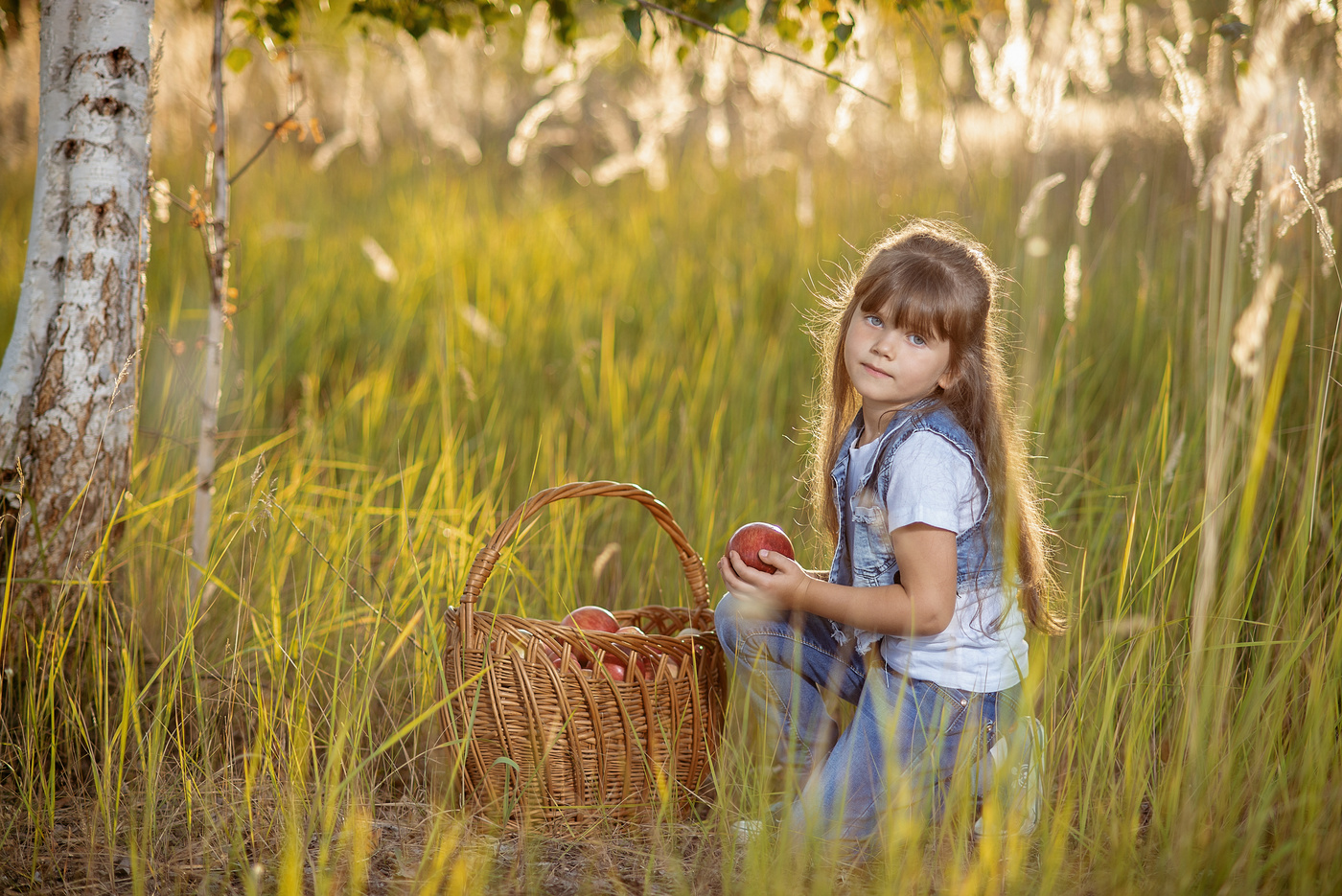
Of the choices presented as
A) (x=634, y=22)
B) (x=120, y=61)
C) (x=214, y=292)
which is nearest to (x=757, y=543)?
(x=634, y=22)

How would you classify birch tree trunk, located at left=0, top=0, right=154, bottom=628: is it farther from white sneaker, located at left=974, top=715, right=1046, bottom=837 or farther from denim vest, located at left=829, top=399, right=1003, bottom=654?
white sneaker, located at left=974, top=715, right=1046, bottom=837

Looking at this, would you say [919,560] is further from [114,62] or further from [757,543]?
[114,62]

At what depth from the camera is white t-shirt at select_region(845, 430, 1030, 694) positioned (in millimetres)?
1419

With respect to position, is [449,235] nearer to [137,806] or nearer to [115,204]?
[115,204]

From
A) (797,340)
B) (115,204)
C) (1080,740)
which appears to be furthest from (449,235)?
(1080,740)

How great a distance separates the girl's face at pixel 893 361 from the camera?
148 centimetres

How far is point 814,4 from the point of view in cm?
194

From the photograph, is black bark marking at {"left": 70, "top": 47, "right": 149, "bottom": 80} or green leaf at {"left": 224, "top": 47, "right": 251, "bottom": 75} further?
green leaf at {"left": 224, "top": 47, "right": 251, "bottom": 75}

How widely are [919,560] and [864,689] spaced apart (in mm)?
258

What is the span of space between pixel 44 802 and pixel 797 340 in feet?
7.21

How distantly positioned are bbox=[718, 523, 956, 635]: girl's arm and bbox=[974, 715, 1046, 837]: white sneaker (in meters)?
0.19

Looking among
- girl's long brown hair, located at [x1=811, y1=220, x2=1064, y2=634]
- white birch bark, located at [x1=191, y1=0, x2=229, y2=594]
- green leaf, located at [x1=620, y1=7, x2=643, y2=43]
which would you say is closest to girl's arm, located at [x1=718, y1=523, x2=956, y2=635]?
girl's long brown hair, located at [x1=811, y1=220, x2=1064, y2=634]

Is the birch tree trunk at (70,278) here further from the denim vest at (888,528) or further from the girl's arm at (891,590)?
the denim vest at (888,528)

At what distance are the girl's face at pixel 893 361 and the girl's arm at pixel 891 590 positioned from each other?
8.8 inches
